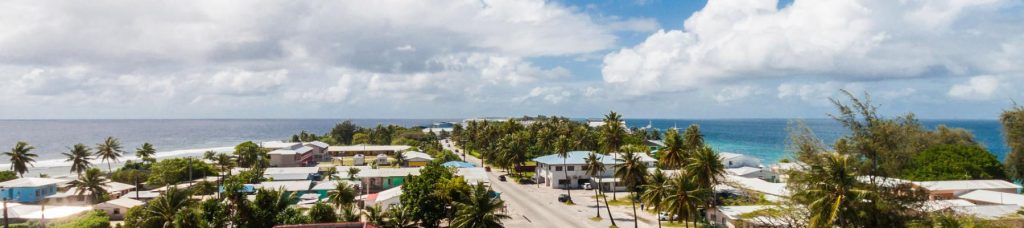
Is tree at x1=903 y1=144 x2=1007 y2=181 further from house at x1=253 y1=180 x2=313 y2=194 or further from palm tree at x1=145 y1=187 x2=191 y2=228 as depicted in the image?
palm tree at x1=145 y1=187 x2=191 y2=228

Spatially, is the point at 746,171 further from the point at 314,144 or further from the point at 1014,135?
the point at 314,144

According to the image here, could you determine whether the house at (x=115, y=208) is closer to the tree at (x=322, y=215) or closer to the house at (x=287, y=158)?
the tree at (x=322, y=215)

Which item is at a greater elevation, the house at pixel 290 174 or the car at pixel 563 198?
the house at pixel 290 174

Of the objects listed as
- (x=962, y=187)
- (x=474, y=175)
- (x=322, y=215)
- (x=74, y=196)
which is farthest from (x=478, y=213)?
(x=74, y=196)

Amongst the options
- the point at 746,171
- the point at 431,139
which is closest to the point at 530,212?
the point at 746,171

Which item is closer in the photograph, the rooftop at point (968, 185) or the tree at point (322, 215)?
the tree at point (322, 215)

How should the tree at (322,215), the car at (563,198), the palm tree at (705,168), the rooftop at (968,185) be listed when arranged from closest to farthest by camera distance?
the tree at (322,215)
the palm tree at (705,168)
the rooftop at (968,185)
the car at (563,198)

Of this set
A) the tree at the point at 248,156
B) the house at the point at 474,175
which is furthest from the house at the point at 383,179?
the tree at the point at 248,156
